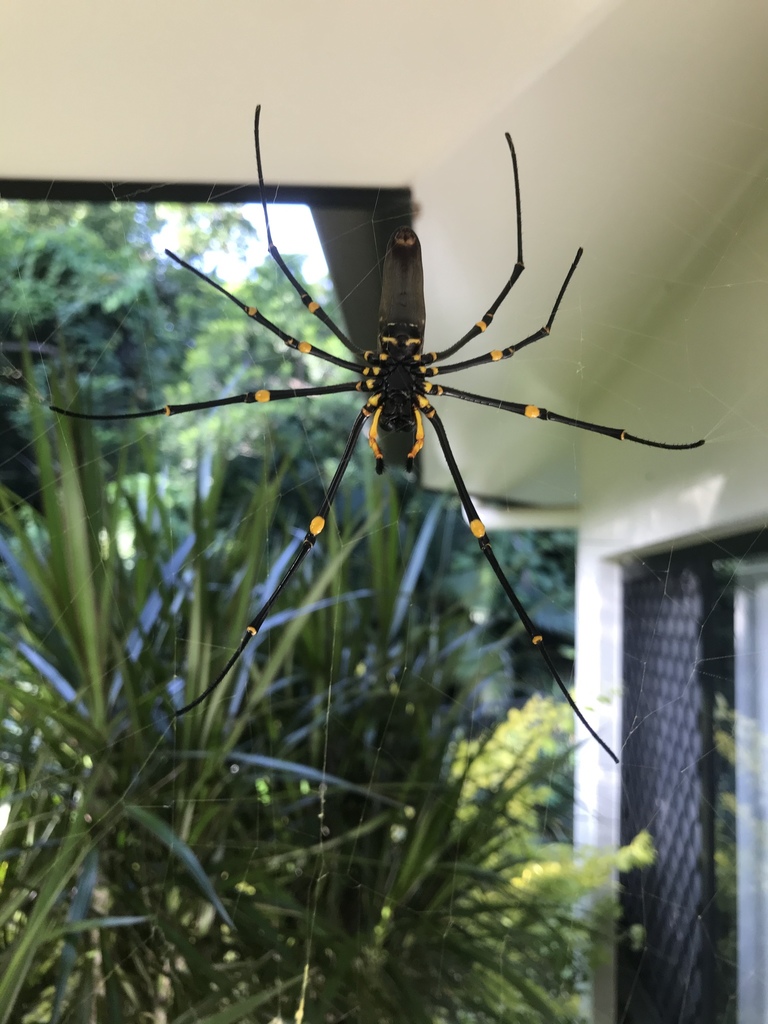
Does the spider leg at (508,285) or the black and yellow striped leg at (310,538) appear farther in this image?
A: the spider leg at (508,285)

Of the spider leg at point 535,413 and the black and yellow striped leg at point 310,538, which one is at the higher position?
the spider leg at point 535,413

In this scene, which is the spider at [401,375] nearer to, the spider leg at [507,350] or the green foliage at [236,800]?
the spider leg at [507,350]

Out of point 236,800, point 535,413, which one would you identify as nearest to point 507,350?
point 535,413

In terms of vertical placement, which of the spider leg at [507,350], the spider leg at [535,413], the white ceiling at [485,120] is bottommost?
the spider leg at [535,413]

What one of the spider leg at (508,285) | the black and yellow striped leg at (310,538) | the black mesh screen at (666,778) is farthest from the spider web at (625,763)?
the black and yellow striped leg at (310,538)

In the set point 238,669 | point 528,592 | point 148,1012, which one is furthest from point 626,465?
point 148,1012

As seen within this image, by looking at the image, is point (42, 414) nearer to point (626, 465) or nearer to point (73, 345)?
point (73, 345)

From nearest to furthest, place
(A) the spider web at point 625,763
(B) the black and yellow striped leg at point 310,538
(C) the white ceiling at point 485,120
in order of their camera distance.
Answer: (B) the black and yellow striped leg at point 310,538 → (C) the white ceiling at point 485,120 → (A) the spider web at point 625,763

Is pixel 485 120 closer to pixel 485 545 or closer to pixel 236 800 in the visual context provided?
pixel 485 545
